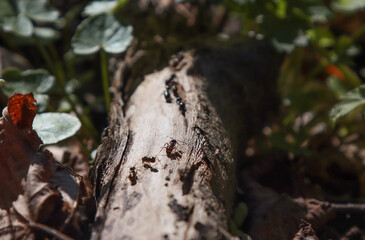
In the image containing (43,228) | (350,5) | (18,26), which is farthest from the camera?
(350,5)

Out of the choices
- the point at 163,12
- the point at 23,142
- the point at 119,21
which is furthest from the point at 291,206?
the point at 163,12

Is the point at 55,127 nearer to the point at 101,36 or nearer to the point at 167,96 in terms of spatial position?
the point at 167,96

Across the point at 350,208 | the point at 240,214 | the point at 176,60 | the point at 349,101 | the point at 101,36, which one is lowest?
the point at 350,208

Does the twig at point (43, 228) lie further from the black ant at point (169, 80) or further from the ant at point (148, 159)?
the black ant at point (169, 80)

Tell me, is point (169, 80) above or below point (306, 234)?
above

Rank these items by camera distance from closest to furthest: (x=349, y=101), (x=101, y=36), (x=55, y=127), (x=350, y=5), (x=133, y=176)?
(x=133, y=176)
(x=55, y=127)
(x=349, y=101)
(x=101, y=36)
(x=350, y=5)

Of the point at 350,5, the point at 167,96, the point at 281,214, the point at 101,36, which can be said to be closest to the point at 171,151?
the point at 167,96

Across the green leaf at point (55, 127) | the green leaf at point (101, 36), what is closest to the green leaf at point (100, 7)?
the green leaf at point (101, 36)

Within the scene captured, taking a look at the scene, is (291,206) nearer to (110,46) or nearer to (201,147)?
(201,147)
